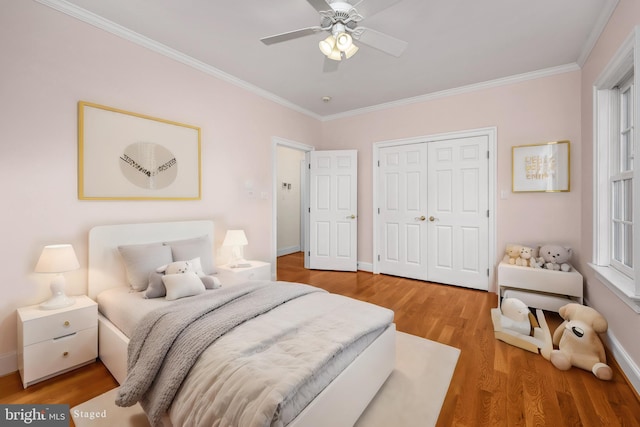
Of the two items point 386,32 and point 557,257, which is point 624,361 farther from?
point 386,32

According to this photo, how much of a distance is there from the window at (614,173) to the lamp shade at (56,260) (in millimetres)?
3890

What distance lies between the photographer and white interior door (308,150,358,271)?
4.69m

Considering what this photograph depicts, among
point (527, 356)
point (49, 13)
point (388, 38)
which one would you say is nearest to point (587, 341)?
point (527, 356)

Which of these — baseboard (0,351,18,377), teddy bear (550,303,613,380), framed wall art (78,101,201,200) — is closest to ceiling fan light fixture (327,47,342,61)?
framed wall art (78,101,201,200)

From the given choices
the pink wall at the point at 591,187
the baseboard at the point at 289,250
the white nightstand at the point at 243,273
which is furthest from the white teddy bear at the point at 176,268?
the baseboard at the point at 289,250

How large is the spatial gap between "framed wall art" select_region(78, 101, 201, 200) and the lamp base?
79 centimetres

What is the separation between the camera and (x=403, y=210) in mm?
4301

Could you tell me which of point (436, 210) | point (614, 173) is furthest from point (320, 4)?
point (436, 210)

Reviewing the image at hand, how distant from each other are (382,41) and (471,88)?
228cm

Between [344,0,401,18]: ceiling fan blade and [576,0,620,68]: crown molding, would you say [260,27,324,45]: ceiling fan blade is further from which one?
[576,0,620,68]: crown molding

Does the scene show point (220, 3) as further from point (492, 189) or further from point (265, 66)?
point (492, 189)

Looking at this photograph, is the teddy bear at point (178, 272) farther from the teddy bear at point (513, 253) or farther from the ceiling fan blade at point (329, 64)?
the teddy bear at point (513, 253)

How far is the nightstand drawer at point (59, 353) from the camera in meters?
1.83

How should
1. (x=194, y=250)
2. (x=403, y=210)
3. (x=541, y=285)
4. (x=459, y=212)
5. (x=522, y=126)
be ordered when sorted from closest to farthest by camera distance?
(x=194, y=250) < (x=541, y=285) < (x=522, y=126) < (x=459, y=212) < (x=403, y=210)
